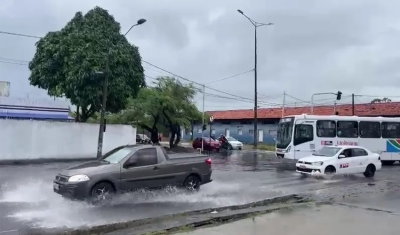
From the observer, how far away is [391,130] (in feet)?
101

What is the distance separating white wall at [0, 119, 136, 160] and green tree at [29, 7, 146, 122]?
79.0 inches

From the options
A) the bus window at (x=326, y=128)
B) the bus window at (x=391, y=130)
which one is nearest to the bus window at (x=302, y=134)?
the bus window at (x=326, y=128)

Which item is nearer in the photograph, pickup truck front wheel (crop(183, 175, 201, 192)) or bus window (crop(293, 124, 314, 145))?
pickup truck front wheel (crop(183, 175, 201, 192))

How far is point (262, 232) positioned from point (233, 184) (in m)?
8.33

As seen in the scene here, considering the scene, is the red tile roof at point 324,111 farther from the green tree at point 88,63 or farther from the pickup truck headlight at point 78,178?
the pickup truck headlight at point 78,178

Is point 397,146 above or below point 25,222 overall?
above

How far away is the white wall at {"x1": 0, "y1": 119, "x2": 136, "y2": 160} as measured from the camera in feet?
95.1

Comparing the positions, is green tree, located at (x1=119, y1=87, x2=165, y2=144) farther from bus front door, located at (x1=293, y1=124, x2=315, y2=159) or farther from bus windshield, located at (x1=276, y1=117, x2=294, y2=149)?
bus front door, located at (x1=293, y1=124, x2=315, y2=159)

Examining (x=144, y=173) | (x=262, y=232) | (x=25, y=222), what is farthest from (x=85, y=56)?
(x=262, y=232)

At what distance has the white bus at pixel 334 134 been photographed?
27.1 meters

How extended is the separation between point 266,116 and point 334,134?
33.3 metres

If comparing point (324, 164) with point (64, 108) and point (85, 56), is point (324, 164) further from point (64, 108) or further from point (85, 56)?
point (64, 108)

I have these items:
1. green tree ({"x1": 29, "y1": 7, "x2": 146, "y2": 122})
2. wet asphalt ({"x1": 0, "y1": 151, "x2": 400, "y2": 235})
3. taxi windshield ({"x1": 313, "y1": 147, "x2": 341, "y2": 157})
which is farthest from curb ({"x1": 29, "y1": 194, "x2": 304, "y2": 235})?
green tree ({"x1": 29, "y1": 7, "x2": 146, "y2": 122})

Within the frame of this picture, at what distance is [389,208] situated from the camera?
11.9 m
